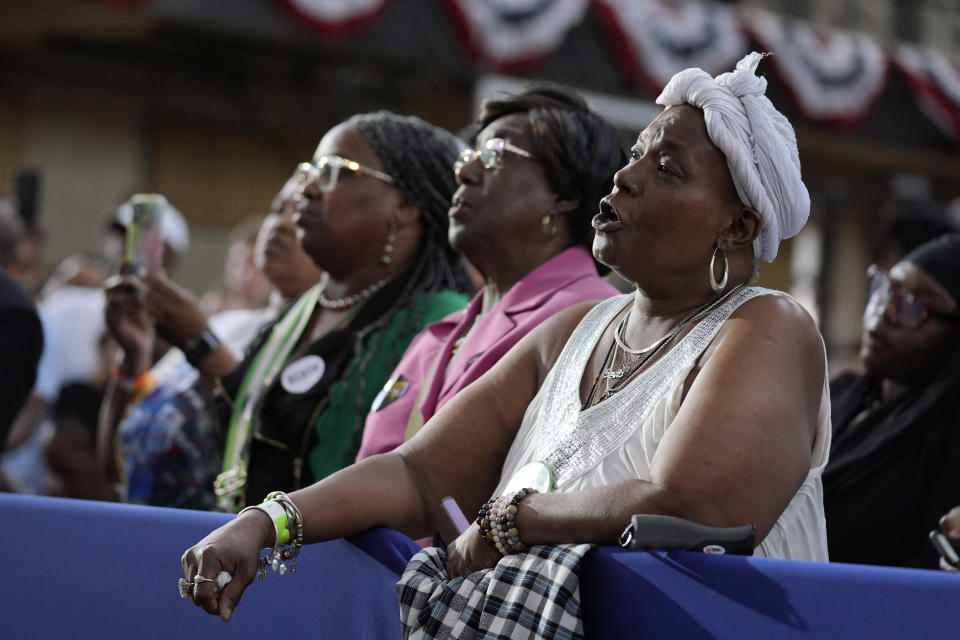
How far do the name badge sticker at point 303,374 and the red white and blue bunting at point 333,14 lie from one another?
659 centimetres

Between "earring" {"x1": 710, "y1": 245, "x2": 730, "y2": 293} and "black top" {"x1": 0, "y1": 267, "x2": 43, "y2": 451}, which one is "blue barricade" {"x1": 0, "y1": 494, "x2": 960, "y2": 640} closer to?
"earring" {"x1": 710, "y1": 245, "x2": 730, "y2": 293}

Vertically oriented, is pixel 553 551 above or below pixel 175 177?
above

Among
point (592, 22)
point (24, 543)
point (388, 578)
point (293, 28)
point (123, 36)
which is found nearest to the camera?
point (388, 578)

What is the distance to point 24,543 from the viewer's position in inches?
97.4

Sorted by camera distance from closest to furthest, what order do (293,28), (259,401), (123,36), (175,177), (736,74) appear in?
1. (736,74)
2. (259,401)
3. (293,28)
4. (123,36)
5. (175,177)

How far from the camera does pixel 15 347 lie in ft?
11.5

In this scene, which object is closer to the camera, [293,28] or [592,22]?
[293,28]

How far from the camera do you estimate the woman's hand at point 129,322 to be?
4043mm

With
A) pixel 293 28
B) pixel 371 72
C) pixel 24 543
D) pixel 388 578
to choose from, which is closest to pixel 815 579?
pixel 388 578

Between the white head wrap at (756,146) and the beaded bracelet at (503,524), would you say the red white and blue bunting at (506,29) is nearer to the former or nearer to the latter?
the white head wrap at (756,146)

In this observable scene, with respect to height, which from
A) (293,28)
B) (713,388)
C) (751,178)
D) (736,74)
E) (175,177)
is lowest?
(175,177)

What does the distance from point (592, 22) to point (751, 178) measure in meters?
9.12

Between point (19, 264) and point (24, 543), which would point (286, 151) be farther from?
point (24, 543)

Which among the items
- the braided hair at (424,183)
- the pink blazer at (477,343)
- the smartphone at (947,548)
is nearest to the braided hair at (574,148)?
the pink blazer at (477,343)
